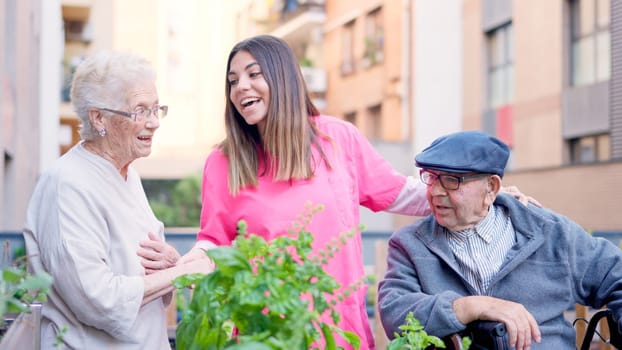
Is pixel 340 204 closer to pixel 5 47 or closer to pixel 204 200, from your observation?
pixel 204 200

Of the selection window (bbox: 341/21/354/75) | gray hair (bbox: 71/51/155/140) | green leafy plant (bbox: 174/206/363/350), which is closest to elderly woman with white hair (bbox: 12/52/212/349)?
gray hair (bbox: 71/51/155/140)

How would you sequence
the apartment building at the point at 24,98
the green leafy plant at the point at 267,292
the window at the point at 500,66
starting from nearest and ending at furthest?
the green leafy plant at the point at 267,292 < the apartment building at the point at 24,98 < the window at the point at 500,66

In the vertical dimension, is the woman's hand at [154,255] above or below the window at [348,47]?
below

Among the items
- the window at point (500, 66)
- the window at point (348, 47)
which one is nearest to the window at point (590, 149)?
Result: the window at point (500, 66)

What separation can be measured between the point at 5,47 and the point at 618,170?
10881mm

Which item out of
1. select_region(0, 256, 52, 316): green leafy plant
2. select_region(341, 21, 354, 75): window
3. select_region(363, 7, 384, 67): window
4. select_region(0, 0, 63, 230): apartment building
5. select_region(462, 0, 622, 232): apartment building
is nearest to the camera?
select_region(0, 256, 52, 316): green leafy plant

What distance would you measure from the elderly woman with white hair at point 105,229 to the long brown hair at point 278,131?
0.35 m

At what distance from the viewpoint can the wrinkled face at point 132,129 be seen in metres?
2.65

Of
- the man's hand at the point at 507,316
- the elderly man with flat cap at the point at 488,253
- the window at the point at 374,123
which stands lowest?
the man's hand at the point at 507,316

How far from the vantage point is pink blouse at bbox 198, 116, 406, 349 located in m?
2.93

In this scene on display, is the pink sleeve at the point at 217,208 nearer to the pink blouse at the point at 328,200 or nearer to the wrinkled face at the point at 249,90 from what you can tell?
the pink blouse at the point at 328,200

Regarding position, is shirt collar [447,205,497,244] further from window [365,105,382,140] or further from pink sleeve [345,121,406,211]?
window [365,105,382,140]

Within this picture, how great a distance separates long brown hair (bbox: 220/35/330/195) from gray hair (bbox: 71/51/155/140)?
451 mm

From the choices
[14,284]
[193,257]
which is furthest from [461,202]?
[14,284]
